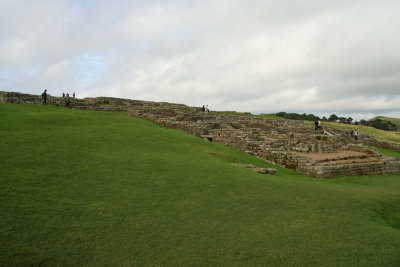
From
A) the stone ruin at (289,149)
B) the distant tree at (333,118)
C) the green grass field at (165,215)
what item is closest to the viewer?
the green grass field at (165,215)

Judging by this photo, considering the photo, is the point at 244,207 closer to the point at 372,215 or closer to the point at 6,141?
the point at 372,215

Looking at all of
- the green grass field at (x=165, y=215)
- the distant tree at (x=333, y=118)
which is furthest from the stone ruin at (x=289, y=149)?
the distant tree at (x=333, y=118)

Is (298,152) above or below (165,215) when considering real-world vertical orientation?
above

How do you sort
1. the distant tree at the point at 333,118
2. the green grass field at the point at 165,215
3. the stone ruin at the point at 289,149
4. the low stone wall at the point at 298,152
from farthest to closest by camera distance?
the distant tree at the point at 333,118
the stone ruin at the point at 289,149
the low stone wall at the point at 298,152
the green grass field at the point at 165,215

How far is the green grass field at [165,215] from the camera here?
5965 millimetres

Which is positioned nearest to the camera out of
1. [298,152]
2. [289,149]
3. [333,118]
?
[298,152]

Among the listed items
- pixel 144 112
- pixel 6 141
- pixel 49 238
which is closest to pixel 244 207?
pixel 49 238

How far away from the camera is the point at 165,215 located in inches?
296

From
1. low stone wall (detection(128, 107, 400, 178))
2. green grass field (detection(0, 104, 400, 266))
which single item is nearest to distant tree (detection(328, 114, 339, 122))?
A: low stone wall (detection(128, 107, 400, 178))

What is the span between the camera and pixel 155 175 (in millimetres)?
10180

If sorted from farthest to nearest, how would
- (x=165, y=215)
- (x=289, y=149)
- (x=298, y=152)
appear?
(x=289, y=149) → (x=298, y=152) → (x=165, y=215)

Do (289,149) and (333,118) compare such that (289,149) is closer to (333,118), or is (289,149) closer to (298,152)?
(298,152)

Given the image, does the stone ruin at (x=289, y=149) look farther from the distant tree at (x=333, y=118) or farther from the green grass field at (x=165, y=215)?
the distant tree at (x=333, y=118)

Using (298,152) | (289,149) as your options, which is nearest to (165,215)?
(289,149)
